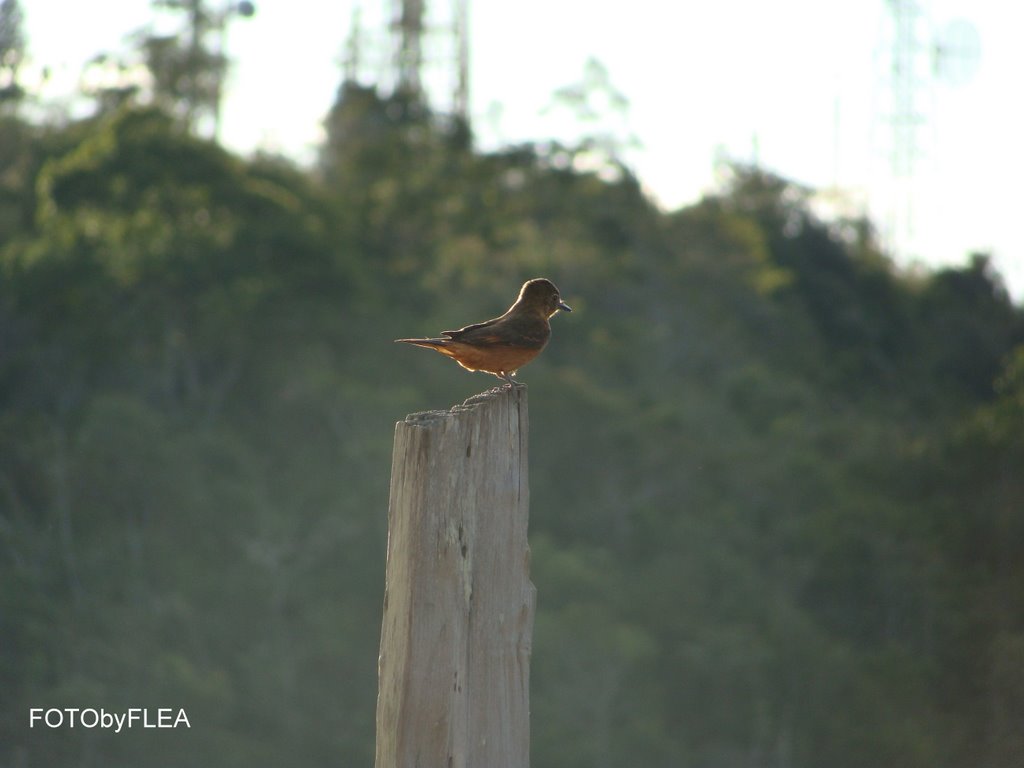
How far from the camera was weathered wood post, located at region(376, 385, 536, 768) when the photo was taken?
3.22 m

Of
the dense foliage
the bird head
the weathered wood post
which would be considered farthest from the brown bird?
the dense foliage

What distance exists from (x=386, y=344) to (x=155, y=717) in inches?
306

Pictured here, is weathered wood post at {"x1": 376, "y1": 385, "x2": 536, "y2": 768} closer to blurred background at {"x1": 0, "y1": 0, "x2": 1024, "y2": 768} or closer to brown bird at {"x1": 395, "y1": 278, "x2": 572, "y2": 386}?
brown bird at {"x1": 395, "y1": 278, "x2": 572, "y2": 386}

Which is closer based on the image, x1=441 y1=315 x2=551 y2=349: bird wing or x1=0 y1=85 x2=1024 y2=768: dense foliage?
x1=441 y1=315 x2=551 y2=349: bird wing

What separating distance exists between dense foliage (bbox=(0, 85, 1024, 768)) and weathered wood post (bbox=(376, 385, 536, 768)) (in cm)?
1827

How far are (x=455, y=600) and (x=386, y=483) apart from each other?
20855mm

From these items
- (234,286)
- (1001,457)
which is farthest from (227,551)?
(1001,457)

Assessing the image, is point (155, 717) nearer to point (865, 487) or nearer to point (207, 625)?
point (207, 625)

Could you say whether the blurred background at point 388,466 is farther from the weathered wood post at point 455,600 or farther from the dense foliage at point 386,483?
the weathered wood post at point 455,600

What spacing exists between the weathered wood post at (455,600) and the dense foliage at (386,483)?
18.3m

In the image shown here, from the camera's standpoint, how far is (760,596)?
25.4m

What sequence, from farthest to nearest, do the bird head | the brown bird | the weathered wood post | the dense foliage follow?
the dense foliage < the bird head < the brown bird < the weathered wood post

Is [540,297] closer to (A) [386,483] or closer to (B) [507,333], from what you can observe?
(B) [507,333]

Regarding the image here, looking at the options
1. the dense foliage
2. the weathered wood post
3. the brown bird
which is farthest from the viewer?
the dense foliage
